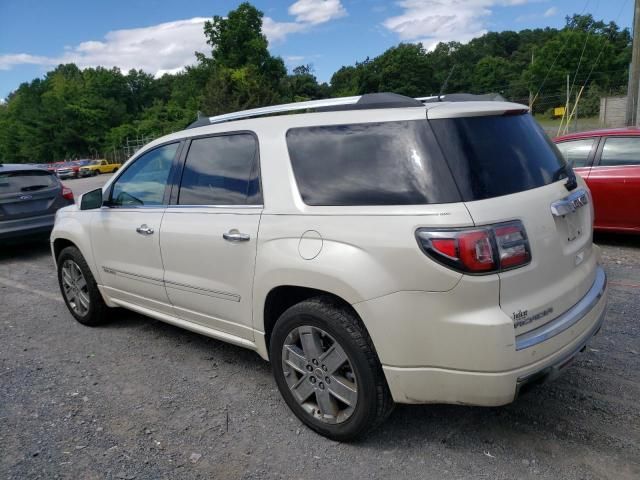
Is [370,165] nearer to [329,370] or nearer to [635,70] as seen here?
[329,370]

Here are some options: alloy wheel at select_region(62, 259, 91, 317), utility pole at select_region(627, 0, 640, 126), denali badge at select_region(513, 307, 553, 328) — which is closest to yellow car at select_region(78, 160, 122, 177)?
utility pole at select_region(627, 0, 640, 126)

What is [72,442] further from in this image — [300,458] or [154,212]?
[154,212]

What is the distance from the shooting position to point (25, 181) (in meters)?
8.66

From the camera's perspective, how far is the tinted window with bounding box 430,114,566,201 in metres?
2.43

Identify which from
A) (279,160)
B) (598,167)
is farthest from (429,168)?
Answer: (598,167)

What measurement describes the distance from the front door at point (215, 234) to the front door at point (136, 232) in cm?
15

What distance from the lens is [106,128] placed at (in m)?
72.1

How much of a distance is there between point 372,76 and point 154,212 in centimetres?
7622

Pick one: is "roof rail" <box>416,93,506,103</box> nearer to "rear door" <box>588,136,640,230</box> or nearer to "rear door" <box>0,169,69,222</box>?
"rear door" <box>588,136,640,230</box>

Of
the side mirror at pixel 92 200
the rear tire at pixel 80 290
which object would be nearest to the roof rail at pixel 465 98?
the side mirror at pixel 92 200

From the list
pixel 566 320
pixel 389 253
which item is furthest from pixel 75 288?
pixel 566 320

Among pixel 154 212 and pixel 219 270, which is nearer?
pixel 219 270

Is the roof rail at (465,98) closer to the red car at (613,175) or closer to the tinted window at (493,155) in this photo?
the tinted window at (493,155)

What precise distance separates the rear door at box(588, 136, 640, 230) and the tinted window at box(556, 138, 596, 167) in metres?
0.16
